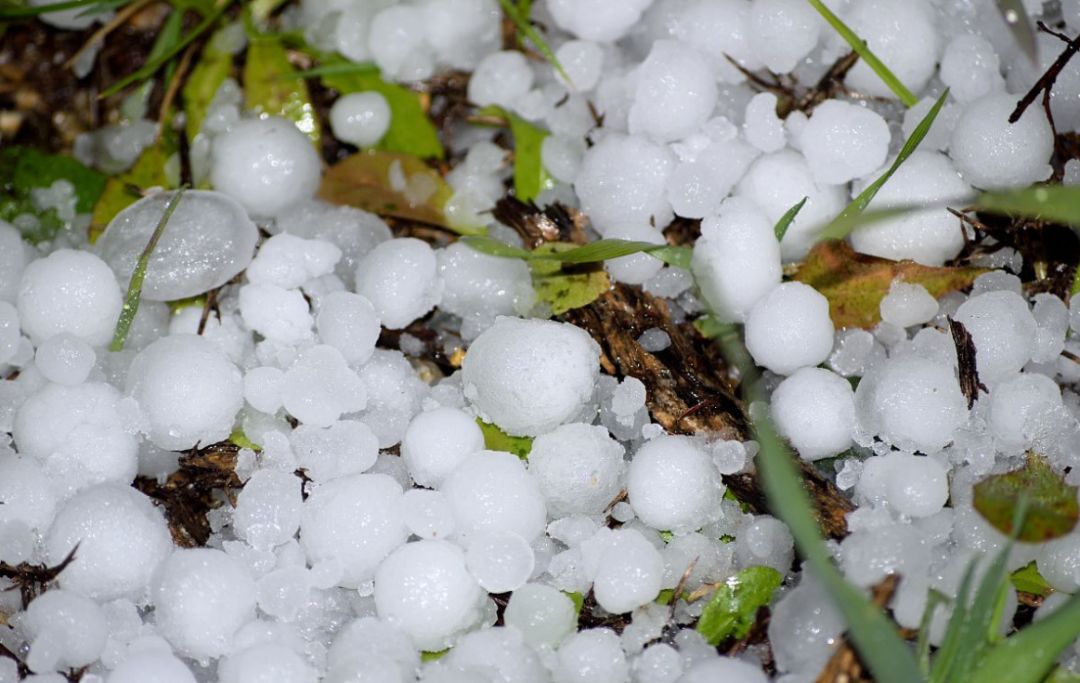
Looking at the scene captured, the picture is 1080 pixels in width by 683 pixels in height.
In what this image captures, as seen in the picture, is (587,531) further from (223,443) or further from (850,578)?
(223,443)

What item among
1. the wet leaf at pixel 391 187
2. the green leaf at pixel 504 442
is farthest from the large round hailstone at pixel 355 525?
the wet leaf at pixel 391 187

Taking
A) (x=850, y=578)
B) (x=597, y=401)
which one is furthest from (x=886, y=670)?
(x=597, y=401)

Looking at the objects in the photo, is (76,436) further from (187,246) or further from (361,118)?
(361,118)

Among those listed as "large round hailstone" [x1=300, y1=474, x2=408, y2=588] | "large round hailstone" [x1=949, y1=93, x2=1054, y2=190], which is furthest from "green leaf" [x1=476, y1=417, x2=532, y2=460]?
"large round hailstone" [x1=949, y1=93, x2=1054, y2=190]

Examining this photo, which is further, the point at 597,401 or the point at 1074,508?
the point at 597,401

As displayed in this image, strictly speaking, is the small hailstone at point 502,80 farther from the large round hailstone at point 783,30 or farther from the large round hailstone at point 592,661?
the large round hailstone at point 592,661

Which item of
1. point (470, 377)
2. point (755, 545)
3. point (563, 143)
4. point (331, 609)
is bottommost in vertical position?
point (331, 609)
